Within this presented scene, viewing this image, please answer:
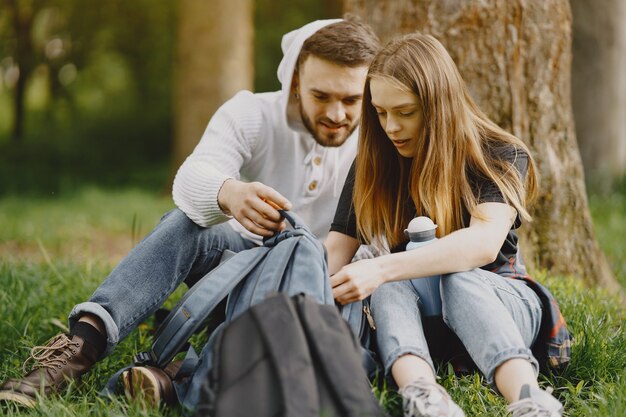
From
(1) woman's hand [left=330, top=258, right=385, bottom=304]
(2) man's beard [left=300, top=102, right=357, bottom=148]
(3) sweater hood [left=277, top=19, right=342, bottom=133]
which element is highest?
(3) sweater hood [left=277, top=19, right=342, bottom=133]

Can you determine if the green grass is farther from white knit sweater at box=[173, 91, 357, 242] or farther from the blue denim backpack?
white knit sweater at box=[173, 91, 357, 242]

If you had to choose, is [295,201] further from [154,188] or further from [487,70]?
[154,188]

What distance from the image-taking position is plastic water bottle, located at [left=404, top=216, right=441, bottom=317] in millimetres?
2482

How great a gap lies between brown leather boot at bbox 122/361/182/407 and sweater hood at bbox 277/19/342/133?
1.33 metres

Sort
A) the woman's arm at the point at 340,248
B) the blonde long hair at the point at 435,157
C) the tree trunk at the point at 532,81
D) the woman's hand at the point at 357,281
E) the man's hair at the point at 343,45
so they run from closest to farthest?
the woman's hand at the point at 357,281, the blonde long hair at the point at 435,157, the woman's arm at the point at 340,248, the man's hair at the point at 343,45, the tree trunk at the point at 532,81

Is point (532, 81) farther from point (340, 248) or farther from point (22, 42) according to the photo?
point (22, 42)

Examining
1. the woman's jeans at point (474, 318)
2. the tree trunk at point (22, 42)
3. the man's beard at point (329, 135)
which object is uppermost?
the man's beard at point (329, 135)

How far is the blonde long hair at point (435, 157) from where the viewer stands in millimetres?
2592

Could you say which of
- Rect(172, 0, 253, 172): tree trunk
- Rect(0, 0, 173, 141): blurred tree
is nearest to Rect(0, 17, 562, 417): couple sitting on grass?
Rect(172, 0, 253, 172): tree trunk

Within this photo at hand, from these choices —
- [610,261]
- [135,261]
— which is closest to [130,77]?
[610,261]

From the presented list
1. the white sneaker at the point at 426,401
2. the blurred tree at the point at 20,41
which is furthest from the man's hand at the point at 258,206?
the blurred tree at the point at 20,41

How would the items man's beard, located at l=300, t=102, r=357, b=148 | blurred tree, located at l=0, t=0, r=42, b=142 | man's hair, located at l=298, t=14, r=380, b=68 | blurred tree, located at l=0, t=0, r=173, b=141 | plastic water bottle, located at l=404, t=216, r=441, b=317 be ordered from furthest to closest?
blurred tree, located at l=0, t=0, r=42, b=142 < blurred tree, located at l=0, t=0, r=173, b=141 < man's beard, located at l=300, t=102, r=357, b=148 < man's hair, located at l=298, t=14, r=380, b=68 < plastic water bottle, located at l=404, t=216, r=441, b=317

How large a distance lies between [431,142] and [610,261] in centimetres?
264

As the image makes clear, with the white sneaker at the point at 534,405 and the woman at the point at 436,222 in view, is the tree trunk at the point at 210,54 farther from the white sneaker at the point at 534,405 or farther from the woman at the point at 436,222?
the white sneaker at the point at 534,405
